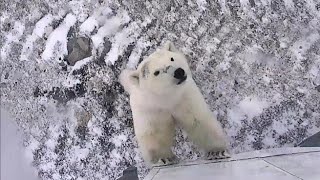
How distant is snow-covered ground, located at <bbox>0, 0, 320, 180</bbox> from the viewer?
1.67 meters

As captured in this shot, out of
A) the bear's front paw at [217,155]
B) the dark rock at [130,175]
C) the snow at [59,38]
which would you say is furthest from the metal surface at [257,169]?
the snow at [59,38]

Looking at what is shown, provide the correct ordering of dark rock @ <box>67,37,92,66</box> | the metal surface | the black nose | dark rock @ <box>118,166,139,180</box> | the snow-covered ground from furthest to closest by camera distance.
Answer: dark rock @ <box>67,37,92,66</box> < the snow-covered ground < dark rock @ <box>118,166,139,180</box> < the black nose < the metal surface

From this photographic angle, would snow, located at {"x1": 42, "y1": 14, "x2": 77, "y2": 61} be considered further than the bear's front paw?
Yes

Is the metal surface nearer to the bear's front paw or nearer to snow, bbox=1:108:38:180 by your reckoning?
the bear's front paw

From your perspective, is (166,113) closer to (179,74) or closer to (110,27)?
(179,74)

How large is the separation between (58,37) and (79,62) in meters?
0.13

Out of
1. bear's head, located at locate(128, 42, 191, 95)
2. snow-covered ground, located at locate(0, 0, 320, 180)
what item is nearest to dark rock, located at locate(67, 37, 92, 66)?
snow-covered ground, located at locate(0, 0, 320, 180)

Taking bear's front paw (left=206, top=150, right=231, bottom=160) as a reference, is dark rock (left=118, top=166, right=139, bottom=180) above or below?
above

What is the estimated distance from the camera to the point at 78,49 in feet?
6.10

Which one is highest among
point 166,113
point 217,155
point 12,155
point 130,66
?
point 130,66

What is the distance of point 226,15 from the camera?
178cm

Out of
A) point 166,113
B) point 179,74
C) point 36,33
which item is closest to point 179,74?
point 179,74

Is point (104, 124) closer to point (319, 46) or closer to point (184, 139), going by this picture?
point (184, 139)

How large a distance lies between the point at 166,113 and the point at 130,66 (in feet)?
2.09
